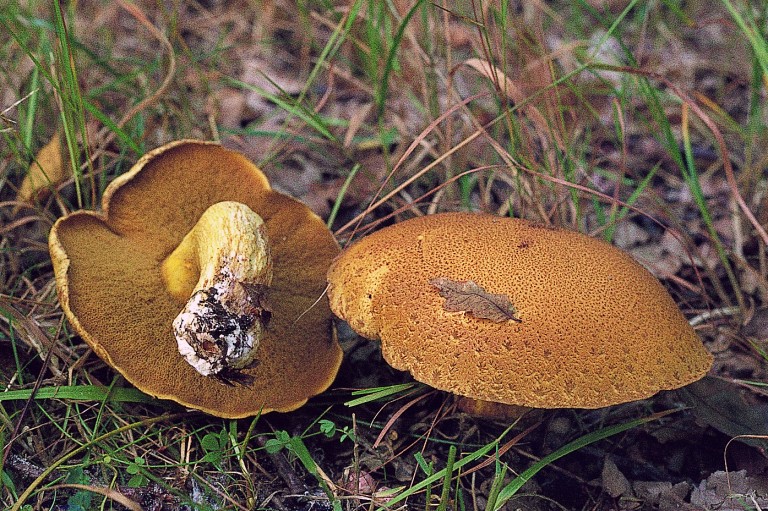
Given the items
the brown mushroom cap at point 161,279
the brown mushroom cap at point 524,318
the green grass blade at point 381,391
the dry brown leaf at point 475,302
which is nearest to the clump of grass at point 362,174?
the green grass blade at point 381,391

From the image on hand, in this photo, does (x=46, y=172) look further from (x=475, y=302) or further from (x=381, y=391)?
(x=475, y=302)

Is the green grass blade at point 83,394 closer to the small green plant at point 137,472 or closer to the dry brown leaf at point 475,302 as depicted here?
the small green plant at point 137,472

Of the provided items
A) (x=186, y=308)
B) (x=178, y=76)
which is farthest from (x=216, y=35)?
(x=186, y=308)

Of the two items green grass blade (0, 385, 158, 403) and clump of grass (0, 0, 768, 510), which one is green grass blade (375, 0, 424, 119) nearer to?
clump of grass (0, 0, 768, 510)

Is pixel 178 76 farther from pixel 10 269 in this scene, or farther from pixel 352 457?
pixel 352 457

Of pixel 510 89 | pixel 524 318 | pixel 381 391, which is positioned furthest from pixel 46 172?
pixel 524 318
